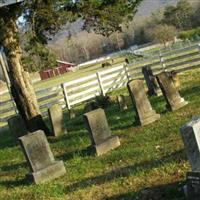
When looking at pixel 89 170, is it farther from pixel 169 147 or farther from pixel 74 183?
pixel 169 147

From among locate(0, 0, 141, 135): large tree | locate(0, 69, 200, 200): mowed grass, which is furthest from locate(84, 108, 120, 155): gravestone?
locate(0, 0, 141, 135): large tree

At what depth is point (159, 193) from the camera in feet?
23.8

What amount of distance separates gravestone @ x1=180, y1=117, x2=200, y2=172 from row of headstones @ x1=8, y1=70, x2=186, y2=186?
376 cm

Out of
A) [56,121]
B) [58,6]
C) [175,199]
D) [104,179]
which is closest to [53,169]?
[104,179]

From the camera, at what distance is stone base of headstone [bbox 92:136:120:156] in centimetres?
1055

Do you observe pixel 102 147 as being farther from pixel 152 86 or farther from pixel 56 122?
pixel 152 86

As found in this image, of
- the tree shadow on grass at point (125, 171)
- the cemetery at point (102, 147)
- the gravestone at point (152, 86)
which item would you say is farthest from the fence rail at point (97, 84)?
the tree shadow on grass at point (125, 171)

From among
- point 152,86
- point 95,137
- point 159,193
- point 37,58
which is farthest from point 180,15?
point 159,193

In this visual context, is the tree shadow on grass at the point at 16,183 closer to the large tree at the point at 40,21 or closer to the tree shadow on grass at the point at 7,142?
the large tree at the point at 40,21

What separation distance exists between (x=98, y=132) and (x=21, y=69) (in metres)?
4.48

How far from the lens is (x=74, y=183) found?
29.1 ft

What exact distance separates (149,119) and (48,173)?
364 centimetres

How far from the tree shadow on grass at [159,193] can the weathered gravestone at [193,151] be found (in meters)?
0.31

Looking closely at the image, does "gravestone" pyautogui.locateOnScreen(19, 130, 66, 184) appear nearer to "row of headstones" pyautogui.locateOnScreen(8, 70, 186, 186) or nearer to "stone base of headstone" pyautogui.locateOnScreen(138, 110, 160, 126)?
"row of headstones" pyautogui.locateOnScreen(8, 70, 186, 186)
